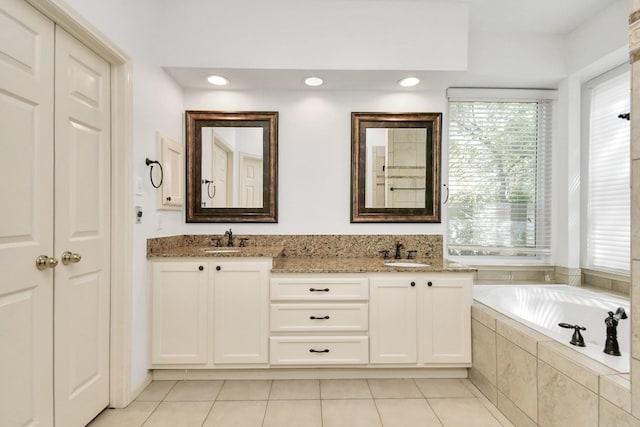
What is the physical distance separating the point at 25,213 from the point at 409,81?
2472 mm

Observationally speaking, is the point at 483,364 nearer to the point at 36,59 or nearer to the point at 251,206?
the point at 251,206

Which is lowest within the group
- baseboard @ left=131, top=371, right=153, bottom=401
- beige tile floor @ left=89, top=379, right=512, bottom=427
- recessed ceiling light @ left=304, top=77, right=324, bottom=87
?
beige tile floor @ left=89, top=379, right=512, bottom=427

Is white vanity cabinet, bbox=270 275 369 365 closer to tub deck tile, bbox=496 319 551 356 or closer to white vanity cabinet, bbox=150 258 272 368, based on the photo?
white vanity cabinet, bbox=150 258 272 368

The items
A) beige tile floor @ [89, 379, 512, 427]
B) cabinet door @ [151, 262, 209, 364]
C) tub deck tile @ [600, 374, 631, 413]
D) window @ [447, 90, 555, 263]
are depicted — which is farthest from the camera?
window @ [447, 90, 555, 263]

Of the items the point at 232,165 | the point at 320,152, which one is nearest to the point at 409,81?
the point at 320,152

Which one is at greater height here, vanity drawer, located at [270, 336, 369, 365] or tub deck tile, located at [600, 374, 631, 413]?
tub deck tile, located at [600, 374, 631, 413]

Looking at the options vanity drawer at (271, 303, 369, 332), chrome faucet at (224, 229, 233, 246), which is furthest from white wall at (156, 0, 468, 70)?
vanity drawer at (271, 303, 369, 332)

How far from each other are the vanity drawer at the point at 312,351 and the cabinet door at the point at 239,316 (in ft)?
0.27

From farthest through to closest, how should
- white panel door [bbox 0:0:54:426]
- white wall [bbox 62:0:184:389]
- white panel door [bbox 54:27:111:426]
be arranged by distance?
white wall [bbox 62:0:184:389] → white panel door [bbox 54:27:111:426] → white panel door [bbox 0:0:54:426]

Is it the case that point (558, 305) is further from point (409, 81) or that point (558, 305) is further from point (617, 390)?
point (409, 81)

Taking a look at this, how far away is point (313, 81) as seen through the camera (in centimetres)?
257

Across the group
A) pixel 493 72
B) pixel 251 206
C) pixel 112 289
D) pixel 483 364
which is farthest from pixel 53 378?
pixel 493 72

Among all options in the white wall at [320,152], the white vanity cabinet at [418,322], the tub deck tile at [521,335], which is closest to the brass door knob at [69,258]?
the white wall at [320,152]

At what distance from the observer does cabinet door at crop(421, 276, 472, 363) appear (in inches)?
87.8
